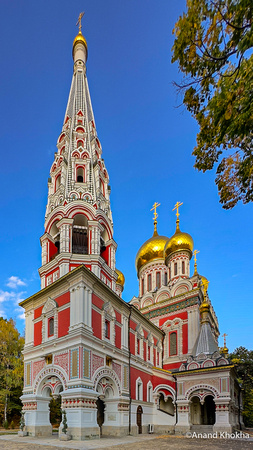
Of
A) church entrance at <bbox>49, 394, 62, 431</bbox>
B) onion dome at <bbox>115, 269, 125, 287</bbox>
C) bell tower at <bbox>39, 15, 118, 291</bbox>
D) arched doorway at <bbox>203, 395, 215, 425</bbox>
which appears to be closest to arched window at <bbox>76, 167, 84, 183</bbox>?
bell tower at <bbox>39, 15, 118, 291</bbox>

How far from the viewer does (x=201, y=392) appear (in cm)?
2050

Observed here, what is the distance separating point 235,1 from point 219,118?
1609mm

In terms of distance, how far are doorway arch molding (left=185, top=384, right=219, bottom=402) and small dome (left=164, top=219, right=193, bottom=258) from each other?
40.3 feet

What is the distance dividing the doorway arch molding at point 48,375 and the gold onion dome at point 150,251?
63.3ft

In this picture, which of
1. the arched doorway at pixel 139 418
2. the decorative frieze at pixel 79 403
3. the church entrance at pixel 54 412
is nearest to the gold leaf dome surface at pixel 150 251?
the church entrance at pixel 54 412

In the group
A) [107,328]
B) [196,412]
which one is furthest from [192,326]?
[107,328]

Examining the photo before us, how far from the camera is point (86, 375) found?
14.3 meters

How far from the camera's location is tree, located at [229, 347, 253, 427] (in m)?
32.9

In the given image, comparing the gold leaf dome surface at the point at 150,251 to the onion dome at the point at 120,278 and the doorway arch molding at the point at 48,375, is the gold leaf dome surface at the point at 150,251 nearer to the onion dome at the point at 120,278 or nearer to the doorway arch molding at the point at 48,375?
the onion dome at the point at 120,278

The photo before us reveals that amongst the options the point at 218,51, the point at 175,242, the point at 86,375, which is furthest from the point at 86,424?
the point at 175,242

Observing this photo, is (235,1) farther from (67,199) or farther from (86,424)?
(67,199)

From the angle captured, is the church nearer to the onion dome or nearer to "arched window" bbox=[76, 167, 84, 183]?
"arched window" bbox=[76, 167, 84, 183]

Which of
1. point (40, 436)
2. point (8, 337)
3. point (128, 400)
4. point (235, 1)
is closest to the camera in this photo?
point (235, 1)

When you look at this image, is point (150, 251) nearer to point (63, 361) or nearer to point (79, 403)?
point (63, 361)
